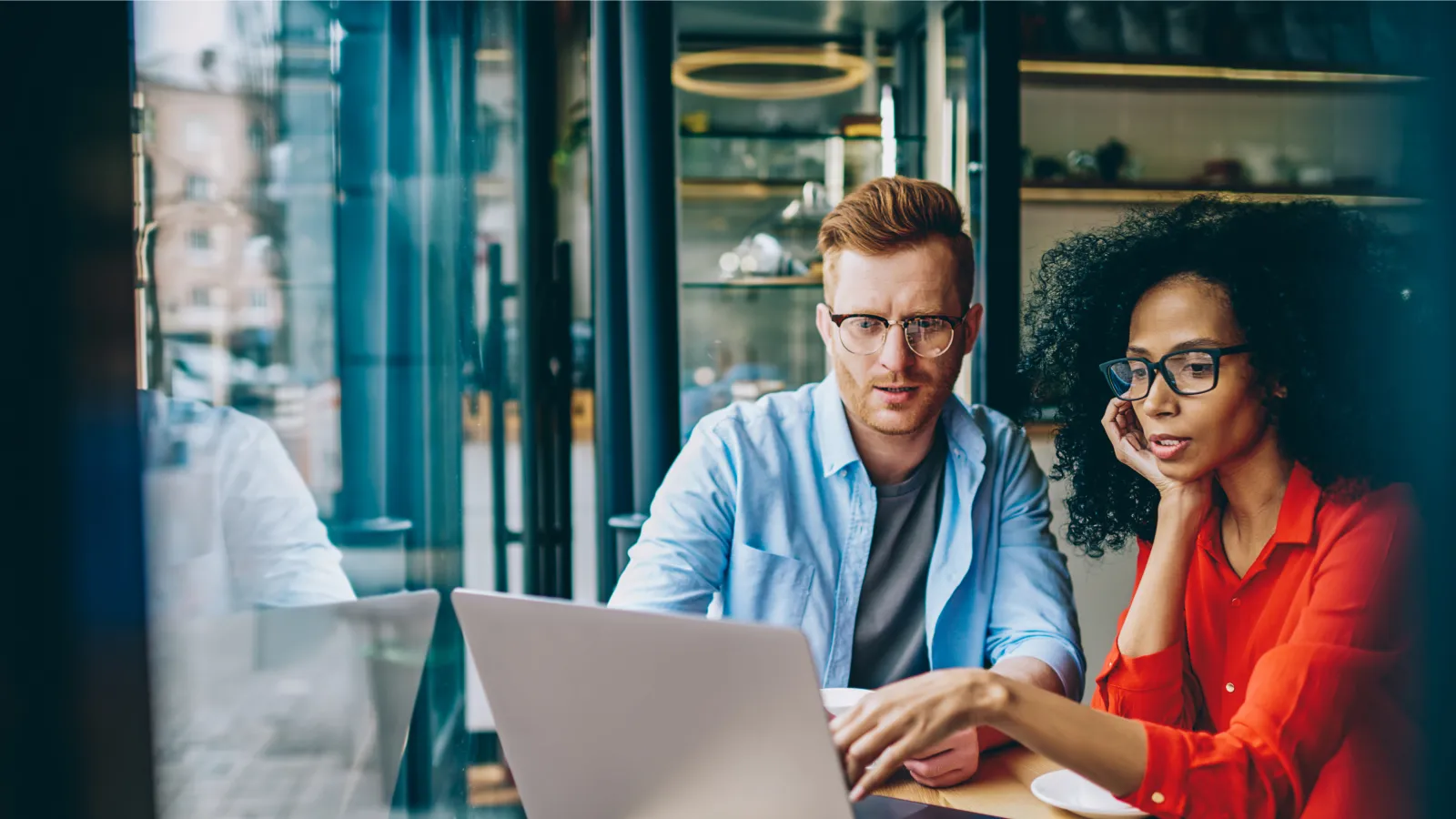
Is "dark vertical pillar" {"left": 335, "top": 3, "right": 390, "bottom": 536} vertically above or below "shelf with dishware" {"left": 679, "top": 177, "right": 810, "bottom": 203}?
below

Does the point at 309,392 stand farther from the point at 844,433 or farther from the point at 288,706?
the point at 844,433

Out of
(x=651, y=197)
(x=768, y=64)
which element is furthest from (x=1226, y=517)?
(x=768, y=64)

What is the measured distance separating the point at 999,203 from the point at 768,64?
3.91 feet

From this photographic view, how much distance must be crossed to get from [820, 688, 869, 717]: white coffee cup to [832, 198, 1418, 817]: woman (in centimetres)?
19

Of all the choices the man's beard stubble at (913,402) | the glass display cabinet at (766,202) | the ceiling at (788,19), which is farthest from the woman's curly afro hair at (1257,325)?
the ceiling at (788,19)

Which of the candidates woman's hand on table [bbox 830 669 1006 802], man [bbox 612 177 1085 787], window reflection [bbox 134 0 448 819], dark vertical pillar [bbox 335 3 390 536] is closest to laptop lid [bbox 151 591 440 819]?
window reflection [bbox 134 0 448 819]

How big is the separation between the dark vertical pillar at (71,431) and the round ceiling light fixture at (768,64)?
8.46 ft

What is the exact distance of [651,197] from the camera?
2.00 meters

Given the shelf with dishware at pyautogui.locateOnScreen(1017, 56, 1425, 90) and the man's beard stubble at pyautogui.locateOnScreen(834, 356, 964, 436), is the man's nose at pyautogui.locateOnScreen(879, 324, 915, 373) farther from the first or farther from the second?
the shelf with dishware at pyautogui.locateOnScreen(1017, 56, 1425, 90)

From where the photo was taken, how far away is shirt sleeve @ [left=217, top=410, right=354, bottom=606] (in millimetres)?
843

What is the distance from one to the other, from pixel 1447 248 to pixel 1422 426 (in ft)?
0.30

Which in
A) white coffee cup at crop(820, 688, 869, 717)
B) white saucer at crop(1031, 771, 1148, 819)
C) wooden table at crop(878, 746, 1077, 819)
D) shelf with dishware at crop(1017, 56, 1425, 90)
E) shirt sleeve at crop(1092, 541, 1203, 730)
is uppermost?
shelf with dishware at crop(1017, 56, 1425, 90)

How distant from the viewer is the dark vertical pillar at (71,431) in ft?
1.41

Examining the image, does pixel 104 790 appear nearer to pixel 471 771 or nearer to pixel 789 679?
pixel 789 679
